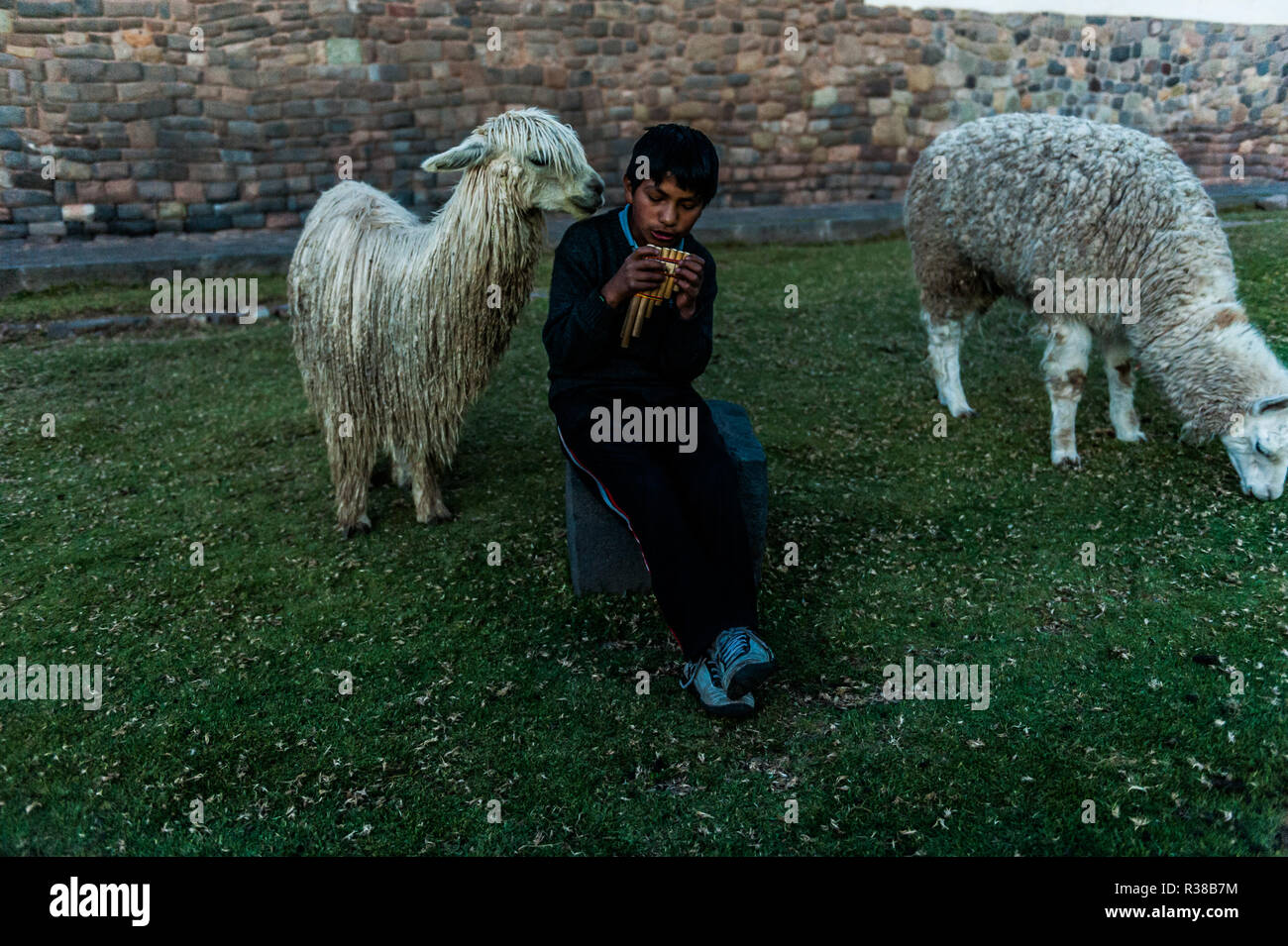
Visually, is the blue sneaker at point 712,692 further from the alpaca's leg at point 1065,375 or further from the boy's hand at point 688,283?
the alpaca's leg at point 1065,375

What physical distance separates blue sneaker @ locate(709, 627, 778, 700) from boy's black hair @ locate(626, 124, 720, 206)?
1347 millimetres

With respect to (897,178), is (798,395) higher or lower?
lower

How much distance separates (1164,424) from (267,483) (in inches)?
192

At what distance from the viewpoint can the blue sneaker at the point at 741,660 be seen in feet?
9.36

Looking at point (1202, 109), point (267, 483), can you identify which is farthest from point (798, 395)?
point (1202, 109)

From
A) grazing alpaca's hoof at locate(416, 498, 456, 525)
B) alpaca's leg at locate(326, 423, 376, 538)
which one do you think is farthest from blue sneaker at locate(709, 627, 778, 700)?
alpaca's leg at locate(326, 423, 376, 538)

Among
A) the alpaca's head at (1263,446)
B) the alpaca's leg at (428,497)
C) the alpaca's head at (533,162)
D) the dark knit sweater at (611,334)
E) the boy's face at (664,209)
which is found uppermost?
the alpaca's head at (533,162)

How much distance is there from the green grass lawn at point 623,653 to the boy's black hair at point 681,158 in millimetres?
1581

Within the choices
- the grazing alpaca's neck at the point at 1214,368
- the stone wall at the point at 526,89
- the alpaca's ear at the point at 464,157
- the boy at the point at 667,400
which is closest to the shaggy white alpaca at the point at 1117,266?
the grazing alpaca's neck at the point at 1214,368

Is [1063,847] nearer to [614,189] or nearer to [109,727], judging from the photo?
[109,727]

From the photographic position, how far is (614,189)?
43.4 ft

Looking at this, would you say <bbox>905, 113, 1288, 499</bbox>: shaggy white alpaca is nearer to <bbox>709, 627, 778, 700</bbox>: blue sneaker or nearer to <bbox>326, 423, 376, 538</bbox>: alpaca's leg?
<bbox>709, 627, 778, 700</bbox>: blue sneaker

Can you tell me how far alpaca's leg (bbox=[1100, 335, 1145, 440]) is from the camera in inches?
201

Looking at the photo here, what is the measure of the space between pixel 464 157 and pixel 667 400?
4.01ft
